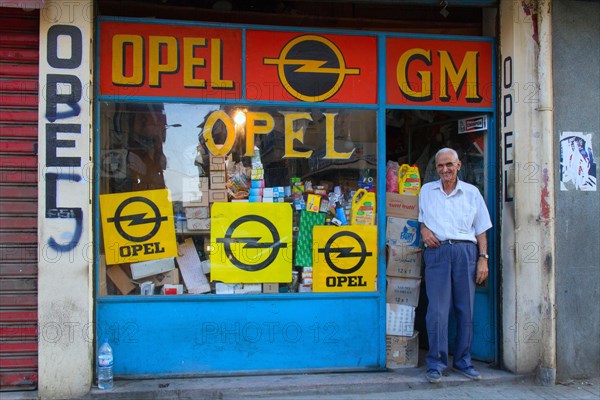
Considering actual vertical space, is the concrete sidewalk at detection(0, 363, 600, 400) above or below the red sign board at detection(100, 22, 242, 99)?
below

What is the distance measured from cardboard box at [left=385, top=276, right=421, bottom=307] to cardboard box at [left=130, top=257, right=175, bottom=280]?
2.07 m

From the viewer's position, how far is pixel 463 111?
5469 millimetres

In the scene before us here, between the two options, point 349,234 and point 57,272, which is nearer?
point 57,272

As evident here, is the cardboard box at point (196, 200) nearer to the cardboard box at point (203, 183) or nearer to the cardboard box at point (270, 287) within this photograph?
the cardboard box at point (203, 183)

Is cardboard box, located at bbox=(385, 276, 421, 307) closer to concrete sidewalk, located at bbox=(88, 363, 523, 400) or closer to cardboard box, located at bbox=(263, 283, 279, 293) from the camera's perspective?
concrete sidewalk, located at bbox=(88, 363, 523, 400)

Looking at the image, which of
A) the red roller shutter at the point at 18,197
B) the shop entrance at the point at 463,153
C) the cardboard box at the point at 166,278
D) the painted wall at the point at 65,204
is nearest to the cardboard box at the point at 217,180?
the cardboard box at the point at 166,278

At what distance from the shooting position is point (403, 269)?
5336 mm

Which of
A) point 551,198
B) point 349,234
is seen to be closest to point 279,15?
point 349,234

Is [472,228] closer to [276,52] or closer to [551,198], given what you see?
[551,198]

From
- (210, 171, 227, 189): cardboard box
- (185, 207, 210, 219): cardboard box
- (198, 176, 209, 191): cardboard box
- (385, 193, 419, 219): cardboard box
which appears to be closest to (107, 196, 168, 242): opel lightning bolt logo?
(185, 207, 210, 219): cardboard box

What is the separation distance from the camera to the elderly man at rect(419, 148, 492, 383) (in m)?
4.94

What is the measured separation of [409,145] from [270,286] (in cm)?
257

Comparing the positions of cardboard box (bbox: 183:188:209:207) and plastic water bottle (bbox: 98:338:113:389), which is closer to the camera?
plastic water bottle (bbox: 98:338:113:389)

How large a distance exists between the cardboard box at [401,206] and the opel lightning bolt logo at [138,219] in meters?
2.12
